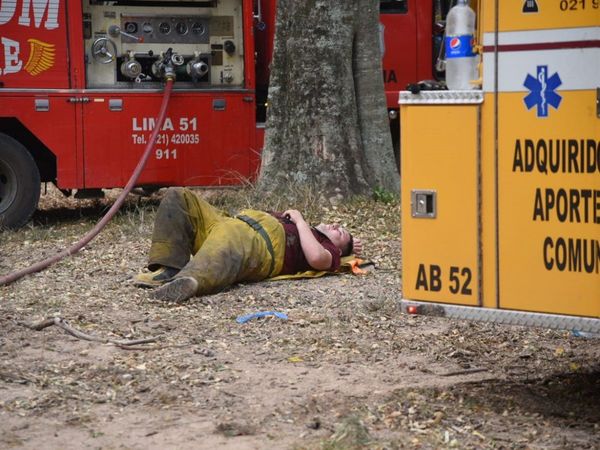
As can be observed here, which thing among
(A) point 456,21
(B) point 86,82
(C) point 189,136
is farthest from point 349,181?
(A) point 456,21

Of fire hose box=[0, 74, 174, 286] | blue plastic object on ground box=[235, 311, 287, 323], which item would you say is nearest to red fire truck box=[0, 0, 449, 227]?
fire hose box=[0, 74, 174, 286]

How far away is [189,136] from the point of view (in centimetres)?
1139

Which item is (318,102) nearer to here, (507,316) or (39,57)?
(39,57)

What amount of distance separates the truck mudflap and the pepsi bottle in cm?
106

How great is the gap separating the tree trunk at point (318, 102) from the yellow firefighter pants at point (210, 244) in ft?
8.18

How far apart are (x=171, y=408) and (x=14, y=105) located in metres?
5.93

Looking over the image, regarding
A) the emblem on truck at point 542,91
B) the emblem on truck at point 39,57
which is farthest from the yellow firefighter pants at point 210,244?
the emblem on truck at point 39,57

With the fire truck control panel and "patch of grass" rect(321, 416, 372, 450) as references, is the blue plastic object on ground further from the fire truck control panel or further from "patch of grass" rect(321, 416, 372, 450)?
the fire truck control panel

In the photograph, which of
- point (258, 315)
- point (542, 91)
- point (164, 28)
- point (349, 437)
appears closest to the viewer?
point (349, 437)

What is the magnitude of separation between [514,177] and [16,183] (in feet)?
21.8

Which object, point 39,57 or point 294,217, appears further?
point 39,57

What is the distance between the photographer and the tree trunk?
10516mm

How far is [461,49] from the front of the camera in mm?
5535

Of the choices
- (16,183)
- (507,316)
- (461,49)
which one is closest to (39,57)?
(16,183)
